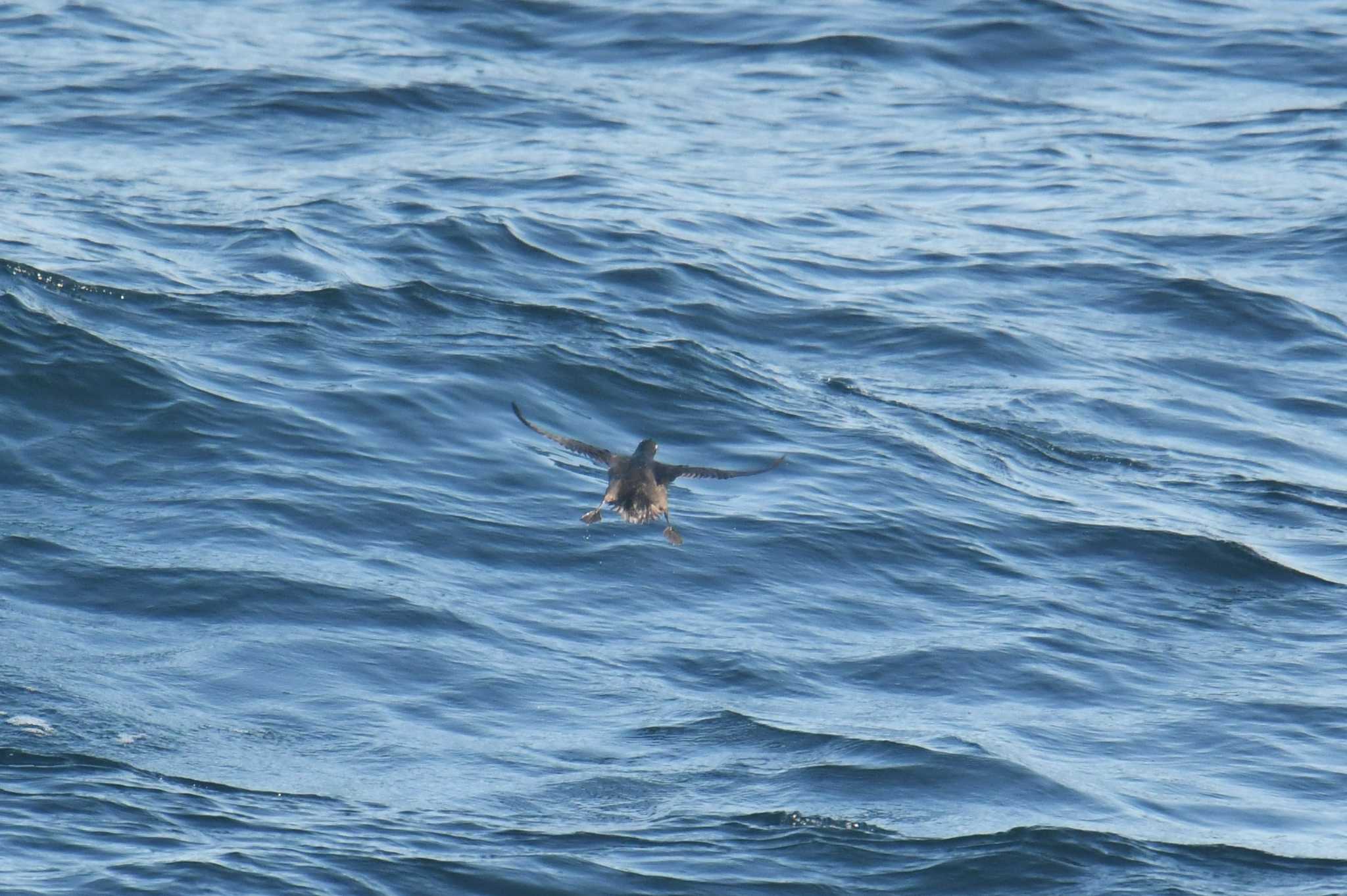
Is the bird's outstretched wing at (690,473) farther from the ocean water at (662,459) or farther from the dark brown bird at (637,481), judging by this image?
the ocean water at (662,459)

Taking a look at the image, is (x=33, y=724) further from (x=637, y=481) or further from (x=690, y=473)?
(x=690, y=473)

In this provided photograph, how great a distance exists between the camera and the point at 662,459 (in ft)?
42.5

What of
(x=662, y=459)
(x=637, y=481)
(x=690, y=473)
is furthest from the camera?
(x=662, y=459)

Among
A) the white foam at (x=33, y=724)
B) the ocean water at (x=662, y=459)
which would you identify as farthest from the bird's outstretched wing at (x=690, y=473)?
the white foam at (x=33, y=724)

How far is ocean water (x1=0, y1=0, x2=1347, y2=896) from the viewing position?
29.6ft

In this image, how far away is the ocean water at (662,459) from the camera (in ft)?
29.6

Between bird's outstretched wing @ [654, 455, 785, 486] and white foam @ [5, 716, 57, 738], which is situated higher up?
bird's outstretched wing @ [654, 455, 785, 486]

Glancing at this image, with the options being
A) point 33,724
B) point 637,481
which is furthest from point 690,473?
point 33,724

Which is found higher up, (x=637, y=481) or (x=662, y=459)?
(x=637, y=481)

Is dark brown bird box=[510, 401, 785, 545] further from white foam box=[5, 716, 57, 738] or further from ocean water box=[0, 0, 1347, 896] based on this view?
white foam box=[5, 716, 57, 738]

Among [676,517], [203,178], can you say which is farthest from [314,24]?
[676,517]

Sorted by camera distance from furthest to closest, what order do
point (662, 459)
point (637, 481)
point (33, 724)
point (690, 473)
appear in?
point (662, 459)
point (637, 481)
point (33, 724)
point (690, 473)

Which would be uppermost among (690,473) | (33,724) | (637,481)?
(690,473)

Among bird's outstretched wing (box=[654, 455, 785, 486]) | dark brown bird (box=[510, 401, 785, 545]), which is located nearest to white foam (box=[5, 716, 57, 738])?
dark brown bird (box=[510, 401, 785, 545])
